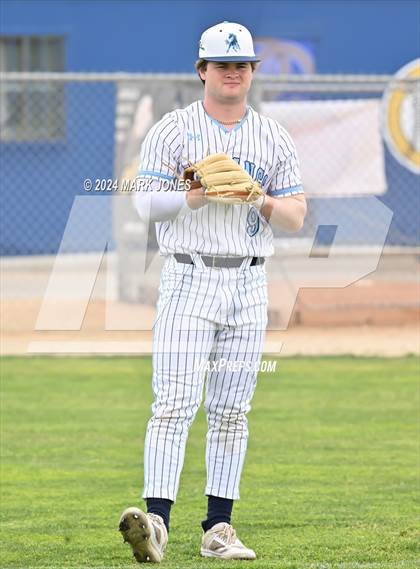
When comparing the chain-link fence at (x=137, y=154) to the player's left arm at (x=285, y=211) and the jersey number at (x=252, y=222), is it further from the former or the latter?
the jersey number at (x=252, y=222)

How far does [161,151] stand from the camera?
4965 mm

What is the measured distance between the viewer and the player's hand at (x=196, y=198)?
192 inches

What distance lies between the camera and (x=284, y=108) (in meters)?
13.0

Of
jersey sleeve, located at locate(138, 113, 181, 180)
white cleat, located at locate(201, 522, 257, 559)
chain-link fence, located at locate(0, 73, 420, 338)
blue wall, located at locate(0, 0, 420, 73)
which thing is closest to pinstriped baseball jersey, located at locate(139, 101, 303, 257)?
jersey sleeve, located at locate(138, 113, 181, 180)

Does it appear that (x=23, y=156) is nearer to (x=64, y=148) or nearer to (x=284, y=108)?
(x=64, y=148)

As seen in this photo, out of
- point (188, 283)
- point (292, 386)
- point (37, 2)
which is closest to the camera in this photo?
point (188, 283)

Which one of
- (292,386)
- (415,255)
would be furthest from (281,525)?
(415,255)

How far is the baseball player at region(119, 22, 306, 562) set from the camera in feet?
16.2

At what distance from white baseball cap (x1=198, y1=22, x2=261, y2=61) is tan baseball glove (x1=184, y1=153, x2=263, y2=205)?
36cm

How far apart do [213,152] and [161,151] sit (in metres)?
0.19

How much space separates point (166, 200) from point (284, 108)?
27.3ft

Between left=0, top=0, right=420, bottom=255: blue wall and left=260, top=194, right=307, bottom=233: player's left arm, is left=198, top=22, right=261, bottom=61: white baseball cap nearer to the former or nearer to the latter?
left=260, top=194, right=307, bottom=233: player's left arm

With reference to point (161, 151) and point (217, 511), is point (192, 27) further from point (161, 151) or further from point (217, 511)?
point (217, 511)

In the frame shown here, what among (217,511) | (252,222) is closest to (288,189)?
(252,222)
